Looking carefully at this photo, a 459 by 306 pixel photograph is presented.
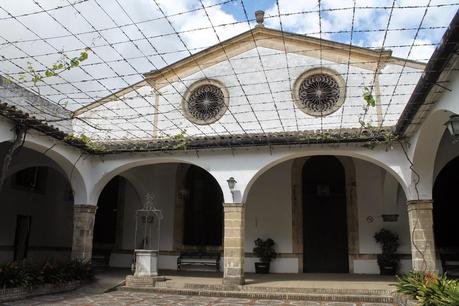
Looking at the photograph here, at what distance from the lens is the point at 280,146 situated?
945 cm

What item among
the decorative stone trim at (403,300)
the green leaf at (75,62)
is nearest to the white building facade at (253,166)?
the decorative stone trim at (403,300)

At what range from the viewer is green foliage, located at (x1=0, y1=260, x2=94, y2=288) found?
25.7 ft

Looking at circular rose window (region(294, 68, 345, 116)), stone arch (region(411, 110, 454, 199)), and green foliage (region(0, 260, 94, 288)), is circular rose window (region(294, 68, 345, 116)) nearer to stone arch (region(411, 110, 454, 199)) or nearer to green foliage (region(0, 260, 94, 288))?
stone arch (region(411, 110, 454, 199))

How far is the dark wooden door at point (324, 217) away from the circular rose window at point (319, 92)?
2.41m

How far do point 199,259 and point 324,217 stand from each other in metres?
3.93

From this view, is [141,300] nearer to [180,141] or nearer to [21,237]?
[180,141]

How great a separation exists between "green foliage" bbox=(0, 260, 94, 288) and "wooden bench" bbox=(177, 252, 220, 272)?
3260mm

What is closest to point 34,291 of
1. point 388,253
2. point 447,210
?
point 388,253

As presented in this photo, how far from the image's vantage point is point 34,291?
8.23 m

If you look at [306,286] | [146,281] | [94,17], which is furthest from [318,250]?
[94,17]

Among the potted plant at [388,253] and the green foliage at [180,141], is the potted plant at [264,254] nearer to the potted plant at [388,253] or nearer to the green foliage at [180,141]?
the potted plant at [388,253]

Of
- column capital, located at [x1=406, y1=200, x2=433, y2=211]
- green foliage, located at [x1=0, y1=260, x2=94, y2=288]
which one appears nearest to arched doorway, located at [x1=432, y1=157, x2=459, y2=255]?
column capital, located at [x1=406, y1=200, x2=433, y2=211]

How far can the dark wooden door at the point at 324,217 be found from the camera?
1191cm

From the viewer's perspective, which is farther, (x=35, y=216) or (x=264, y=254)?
(x=35, y=216)
